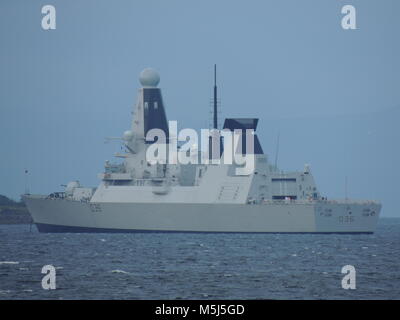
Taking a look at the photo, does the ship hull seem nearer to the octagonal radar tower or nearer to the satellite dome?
the octagonal radar tower

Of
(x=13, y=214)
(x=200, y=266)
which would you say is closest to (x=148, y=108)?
(x=200, y=266)

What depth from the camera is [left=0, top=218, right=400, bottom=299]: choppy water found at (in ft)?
102

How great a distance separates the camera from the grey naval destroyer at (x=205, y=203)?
56625 millimetres

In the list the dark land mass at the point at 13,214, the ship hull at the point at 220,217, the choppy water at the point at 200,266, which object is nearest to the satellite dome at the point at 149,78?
the ship hull at the point at 220,217

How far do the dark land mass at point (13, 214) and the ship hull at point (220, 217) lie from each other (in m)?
41.7

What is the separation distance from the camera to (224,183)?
190ft

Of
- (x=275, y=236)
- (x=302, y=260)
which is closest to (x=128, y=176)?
(x=275, y=236)

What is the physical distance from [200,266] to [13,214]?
73818 mm

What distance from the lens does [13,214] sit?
11019 centimetres

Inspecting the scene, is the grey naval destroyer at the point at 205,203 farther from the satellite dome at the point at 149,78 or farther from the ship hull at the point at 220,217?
the satellite dome at the point at 149,78

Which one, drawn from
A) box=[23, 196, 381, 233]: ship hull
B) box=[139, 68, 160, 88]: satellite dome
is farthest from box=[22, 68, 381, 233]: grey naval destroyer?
box=[139, 68, 160, 88]: satellite dome
